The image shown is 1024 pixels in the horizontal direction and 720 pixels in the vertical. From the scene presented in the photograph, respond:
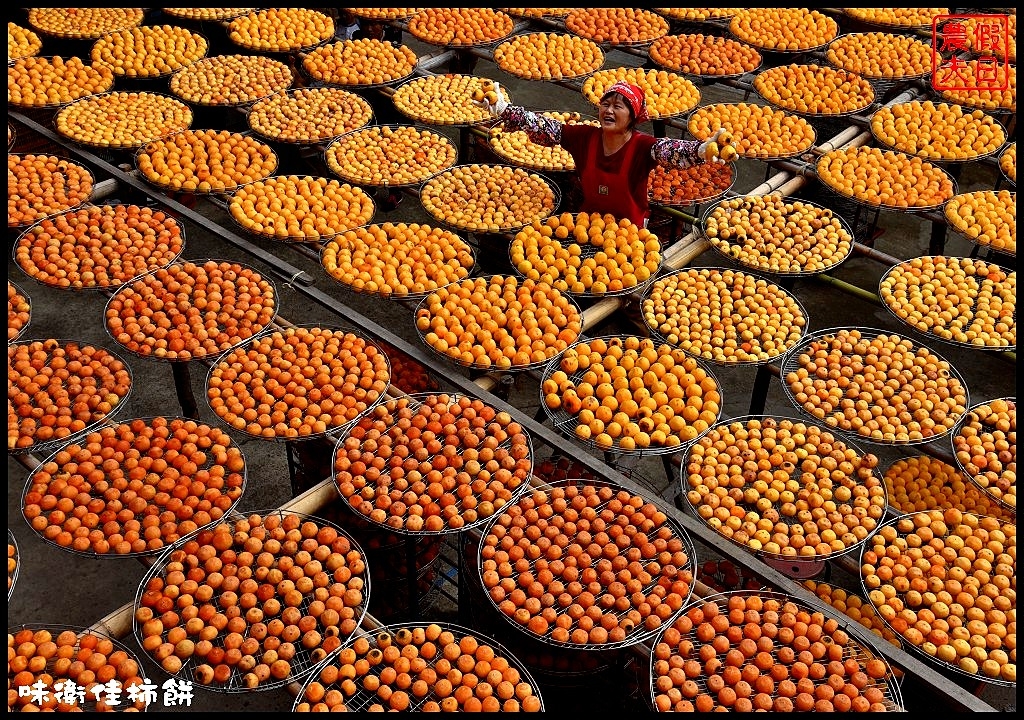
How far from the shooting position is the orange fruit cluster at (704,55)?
339 inches

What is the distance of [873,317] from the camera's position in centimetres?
761

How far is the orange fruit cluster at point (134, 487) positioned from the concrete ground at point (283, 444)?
0.64 m

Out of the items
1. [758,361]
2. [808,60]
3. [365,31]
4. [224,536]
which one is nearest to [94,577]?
[224,536]

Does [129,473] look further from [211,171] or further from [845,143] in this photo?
[845,143]

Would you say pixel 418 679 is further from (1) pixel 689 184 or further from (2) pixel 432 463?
(1) pixel 689 184

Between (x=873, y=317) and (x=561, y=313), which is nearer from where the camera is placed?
(x=561, y=313)

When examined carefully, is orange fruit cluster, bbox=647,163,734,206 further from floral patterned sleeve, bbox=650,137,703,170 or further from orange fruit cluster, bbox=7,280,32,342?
orange fruit cluster, bbox=7,280,32,342

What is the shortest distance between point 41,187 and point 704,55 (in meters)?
6.24

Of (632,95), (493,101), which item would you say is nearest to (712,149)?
(632,95)

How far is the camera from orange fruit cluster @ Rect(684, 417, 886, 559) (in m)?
4.27

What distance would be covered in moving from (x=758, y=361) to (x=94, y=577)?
4.27 metres

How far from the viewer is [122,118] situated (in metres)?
7.50

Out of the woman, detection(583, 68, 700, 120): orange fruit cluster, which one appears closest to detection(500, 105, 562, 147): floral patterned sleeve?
the woman

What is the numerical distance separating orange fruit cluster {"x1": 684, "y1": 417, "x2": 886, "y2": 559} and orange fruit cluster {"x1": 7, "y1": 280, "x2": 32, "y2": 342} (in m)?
4.08
